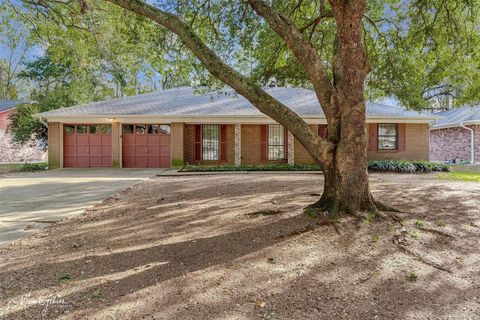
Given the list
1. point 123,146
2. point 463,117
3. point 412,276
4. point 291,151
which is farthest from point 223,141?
point 463,117

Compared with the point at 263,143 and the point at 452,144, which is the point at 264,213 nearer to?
the point at 263,143

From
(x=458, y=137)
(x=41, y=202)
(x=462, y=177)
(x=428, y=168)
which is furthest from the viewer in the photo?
(x=458, y=137)

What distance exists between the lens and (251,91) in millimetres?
4758

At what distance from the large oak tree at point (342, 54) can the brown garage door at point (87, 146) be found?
846cm

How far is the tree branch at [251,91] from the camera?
4762 millimetres

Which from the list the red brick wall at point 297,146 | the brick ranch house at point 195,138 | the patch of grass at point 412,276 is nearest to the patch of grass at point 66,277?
the patch of grass at point 412,276

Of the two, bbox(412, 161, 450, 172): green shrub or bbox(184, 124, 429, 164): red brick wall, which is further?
bbox(184, 124, 429, 164): red brick wall

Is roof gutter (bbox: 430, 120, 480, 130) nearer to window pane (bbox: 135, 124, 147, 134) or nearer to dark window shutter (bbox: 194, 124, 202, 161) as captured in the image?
dark window shutter (bbox: 194, 124, 202, 161)

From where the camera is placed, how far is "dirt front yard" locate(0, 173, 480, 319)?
2.72 metres

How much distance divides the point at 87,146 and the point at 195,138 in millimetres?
5589

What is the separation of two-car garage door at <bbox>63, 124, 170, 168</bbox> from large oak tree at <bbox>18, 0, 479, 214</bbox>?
8250mm

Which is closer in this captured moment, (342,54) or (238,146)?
(342,54)

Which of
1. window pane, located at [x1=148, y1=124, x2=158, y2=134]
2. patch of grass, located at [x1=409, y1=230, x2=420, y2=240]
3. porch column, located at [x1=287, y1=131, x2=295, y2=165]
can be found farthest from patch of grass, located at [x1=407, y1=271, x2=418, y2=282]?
window pane, located at [x1=148, y1=124, x2=158, y2=134]

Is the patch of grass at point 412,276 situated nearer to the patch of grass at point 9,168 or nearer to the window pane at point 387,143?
the window pane at point 387,143
